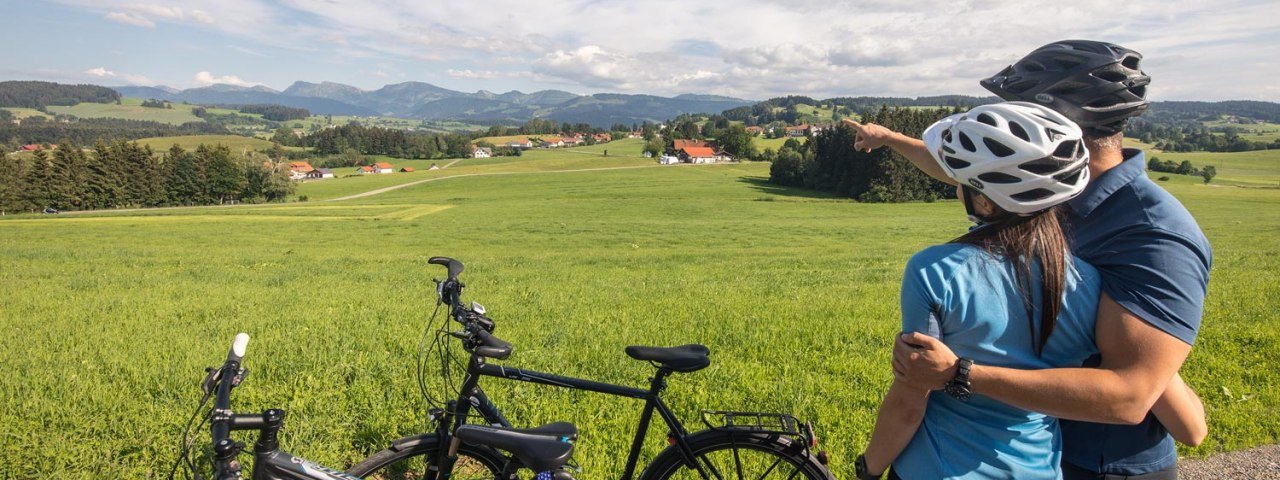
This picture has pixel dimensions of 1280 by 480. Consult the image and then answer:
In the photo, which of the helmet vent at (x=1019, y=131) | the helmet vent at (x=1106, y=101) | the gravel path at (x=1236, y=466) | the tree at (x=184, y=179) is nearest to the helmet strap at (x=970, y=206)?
the helmet vent at (x=1019, y=131)

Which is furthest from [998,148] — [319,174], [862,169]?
[319,174]

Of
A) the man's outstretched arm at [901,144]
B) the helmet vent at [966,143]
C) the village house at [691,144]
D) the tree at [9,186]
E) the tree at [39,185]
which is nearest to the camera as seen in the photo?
the helmet vent at [966,143]

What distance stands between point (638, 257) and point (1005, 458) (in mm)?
18178

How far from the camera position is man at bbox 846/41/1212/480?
1.78 meters

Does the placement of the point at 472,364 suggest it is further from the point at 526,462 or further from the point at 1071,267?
the point at 1071,267

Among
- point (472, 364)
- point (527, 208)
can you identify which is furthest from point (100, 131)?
point (472, 364)

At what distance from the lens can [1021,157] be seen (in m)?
1.94

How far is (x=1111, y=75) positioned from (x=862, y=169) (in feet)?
225

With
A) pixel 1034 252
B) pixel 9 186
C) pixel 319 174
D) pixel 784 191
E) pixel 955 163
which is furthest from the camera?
pixel 319 174

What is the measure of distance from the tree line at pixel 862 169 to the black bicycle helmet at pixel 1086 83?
189 ft

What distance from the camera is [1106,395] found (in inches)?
70.6

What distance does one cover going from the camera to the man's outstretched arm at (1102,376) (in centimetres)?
178

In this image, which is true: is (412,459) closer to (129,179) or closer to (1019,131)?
(1019,131)

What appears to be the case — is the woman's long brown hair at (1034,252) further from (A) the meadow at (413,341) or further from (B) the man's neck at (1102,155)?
(A) the meadow at (413,341)
